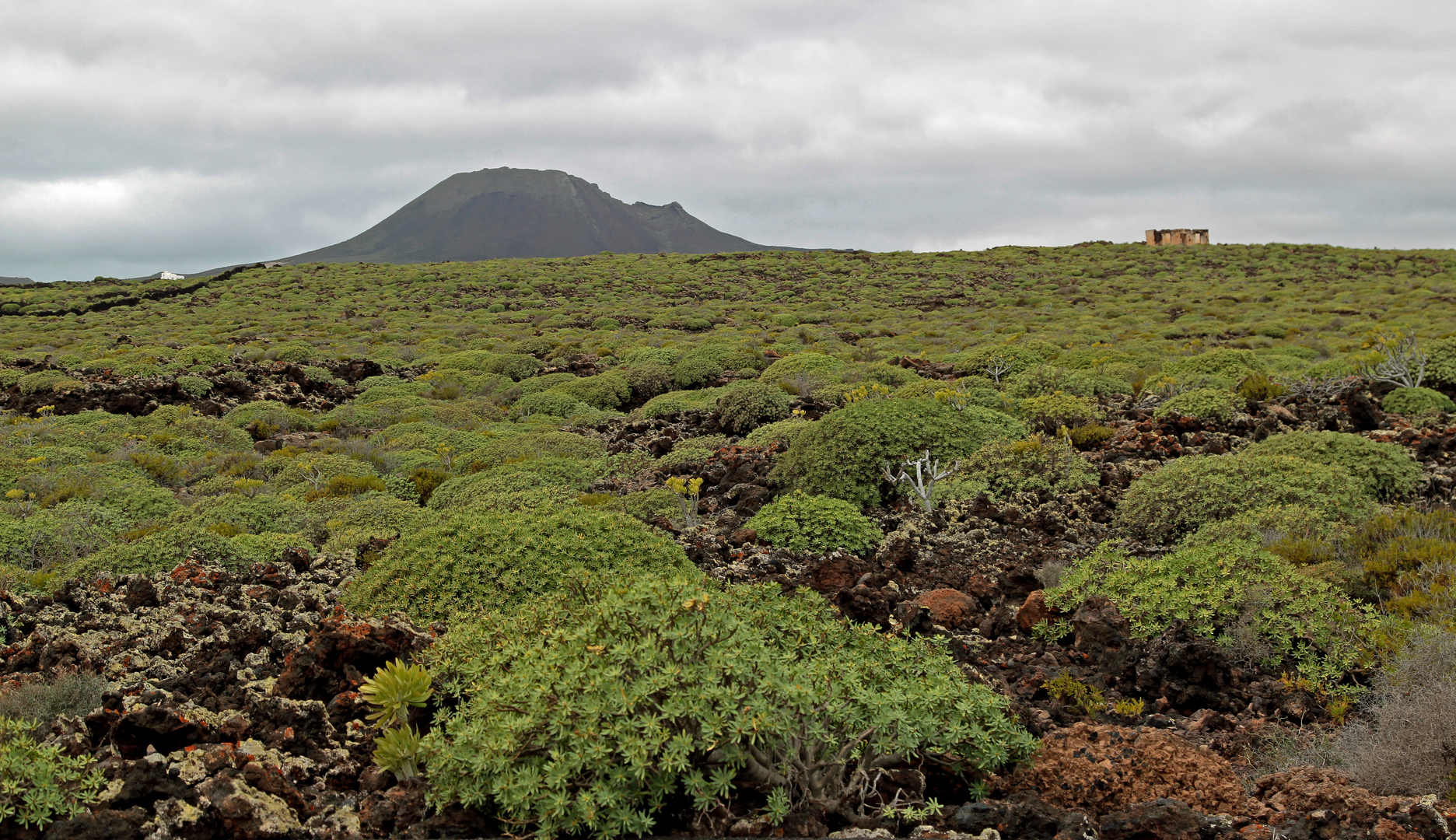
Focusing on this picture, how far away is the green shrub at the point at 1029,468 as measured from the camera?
Answer: 394 inches

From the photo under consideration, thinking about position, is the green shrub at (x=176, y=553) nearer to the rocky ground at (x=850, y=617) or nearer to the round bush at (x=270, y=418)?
the rocky ground at (x=850, y=617)

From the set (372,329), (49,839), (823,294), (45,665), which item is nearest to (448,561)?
(45,665)

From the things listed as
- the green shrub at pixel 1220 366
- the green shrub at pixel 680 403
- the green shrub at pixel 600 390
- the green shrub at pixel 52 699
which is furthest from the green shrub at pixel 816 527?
the green shrub at pixel 600 390

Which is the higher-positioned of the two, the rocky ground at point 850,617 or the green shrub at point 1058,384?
the green shrub at point 1058,384

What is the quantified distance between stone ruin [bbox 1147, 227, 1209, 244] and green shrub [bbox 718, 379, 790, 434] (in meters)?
62.1

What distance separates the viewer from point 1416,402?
42.8 feet

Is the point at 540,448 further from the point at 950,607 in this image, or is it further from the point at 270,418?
the point at 950,607

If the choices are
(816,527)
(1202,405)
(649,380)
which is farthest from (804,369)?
(816,527)

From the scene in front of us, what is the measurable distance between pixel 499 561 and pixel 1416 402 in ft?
45.5

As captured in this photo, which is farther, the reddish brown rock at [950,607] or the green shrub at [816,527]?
the green shrub at [816,527]

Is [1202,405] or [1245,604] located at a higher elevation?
[1202,405]

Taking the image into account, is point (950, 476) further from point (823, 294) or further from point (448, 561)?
point (823, 294)

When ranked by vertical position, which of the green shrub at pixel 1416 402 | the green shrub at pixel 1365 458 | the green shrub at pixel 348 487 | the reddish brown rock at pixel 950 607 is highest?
the green shrub at pixel 1416 402

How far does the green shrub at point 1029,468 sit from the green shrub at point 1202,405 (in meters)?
3.00
